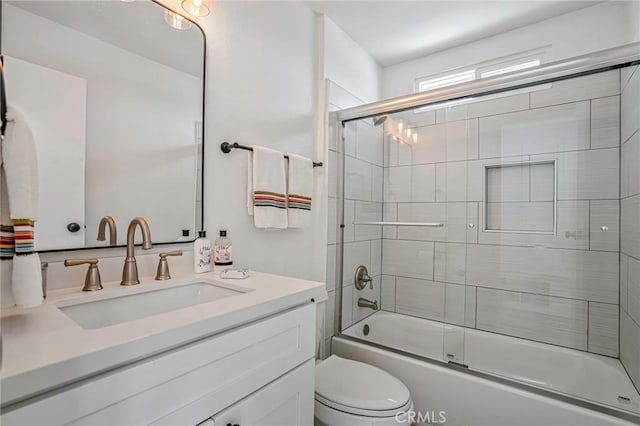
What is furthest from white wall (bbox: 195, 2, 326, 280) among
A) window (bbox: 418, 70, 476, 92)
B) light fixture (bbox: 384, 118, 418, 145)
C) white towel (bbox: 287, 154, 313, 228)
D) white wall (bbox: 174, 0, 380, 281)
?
window (bbox: 418, 70, 476, 92)

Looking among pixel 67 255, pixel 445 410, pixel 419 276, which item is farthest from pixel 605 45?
pixel 67 255

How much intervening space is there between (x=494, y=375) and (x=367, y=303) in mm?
912

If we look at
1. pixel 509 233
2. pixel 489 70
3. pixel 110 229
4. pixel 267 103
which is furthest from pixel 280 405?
pixel 489 70

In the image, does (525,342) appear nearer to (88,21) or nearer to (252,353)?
(252,353)

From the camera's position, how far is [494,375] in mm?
1599

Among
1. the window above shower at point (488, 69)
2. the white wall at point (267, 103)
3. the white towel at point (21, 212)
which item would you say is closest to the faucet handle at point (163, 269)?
the white wall at point (267, 103)

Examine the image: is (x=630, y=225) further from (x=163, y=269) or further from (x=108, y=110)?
(x=108, y=110)

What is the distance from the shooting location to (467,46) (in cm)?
242

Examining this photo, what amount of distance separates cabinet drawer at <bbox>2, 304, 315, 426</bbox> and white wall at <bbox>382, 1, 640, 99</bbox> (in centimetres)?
223

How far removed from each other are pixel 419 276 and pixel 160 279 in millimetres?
1740

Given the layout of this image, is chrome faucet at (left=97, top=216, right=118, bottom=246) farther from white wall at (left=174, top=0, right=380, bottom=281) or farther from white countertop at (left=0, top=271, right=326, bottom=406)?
white wall at (left=174, top=0, right=380, bottom=281)

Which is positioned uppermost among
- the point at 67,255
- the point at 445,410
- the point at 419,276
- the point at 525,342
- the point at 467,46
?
the point at 467,46

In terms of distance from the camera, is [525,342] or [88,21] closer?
[88,21]

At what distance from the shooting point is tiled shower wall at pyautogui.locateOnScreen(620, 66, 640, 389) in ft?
4.94
